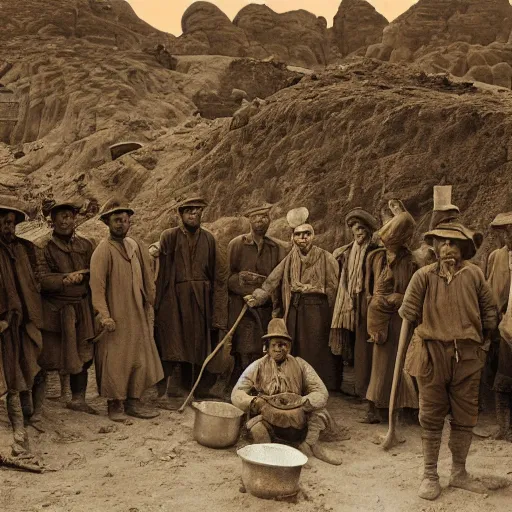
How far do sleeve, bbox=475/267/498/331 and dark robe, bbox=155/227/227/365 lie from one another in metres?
3.12

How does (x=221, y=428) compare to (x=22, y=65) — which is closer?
(x=221, y=428)

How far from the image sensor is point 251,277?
8117 mm

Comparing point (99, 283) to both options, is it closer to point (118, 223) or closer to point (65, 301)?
point (65, 301)

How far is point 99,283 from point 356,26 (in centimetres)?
3980

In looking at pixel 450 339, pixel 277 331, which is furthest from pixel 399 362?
pixel 277 331

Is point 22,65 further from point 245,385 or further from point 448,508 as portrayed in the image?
point 448,508

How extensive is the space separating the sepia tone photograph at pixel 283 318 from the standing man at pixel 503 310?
0.02 metres

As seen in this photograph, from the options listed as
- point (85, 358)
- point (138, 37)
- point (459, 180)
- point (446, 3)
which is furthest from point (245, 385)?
point (446, 3)

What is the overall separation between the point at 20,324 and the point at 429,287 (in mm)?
3324

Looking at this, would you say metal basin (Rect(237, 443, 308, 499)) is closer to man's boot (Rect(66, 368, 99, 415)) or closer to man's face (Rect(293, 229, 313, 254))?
man's boot (Rect(66, 368, 99, 415))

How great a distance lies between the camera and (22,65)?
891 inches

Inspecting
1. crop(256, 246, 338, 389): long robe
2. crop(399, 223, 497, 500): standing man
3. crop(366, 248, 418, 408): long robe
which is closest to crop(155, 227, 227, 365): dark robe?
crop(256, 246, 338, 389): long robe

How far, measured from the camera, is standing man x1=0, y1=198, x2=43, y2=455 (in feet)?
21.3

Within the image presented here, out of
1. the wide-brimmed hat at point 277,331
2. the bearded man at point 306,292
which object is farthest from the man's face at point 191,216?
the wide-brimmed hat at point 277,331
